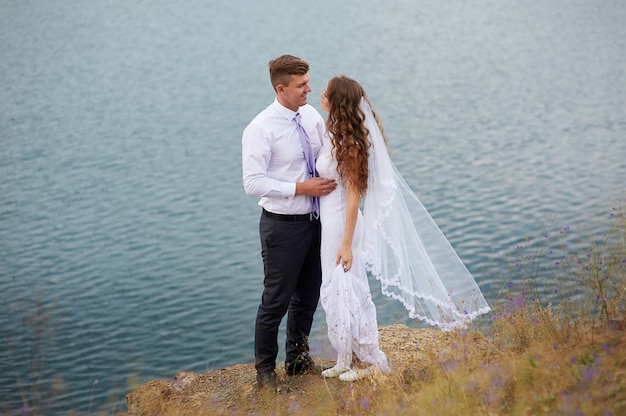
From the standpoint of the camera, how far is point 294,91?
4.40 meters

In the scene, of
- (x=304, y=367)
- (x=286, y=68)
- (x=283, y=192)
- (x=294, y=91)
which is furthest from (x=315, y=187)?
(x=304, y=367)

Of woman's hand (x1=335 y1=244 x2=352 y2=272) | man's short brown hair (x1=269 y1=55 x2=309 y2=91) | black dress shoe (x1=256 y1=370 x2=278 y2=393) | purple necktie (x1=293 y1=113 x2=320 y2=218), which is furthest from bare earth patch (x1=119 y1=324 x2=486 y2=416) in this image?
man's short brown hair (x1=269 y1=55 x2=309 y2=91)

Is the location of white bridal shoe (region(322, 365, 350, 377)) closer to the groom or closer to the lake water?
the groom

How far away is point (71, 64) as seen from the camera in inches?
1056

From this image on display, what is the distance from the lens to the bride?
438cm

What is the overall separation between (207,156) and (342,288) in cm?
1200

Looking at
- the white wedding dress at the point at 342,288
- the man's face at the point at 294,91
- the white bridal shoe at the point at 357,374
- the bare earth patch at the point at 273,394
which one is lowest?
the bare earth patch at the point at 273,394

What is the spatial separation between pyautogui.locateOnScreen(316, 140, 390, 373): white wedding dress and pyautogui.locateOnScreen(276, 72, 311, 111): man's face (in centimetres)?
32

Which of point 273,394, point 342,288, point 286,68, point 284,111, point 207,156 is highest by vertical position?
point 286,68

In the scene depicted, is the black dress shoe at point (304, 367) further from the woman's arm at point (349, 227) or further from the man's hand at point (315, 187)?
the man's hand at point (315, 187)

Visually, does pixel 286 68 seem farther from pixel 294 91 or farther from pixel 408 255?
pixel 408 255

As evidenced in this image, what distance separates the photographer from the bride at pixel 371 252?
4379 millimetres

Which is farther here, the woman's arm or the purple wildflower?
the woman's arm

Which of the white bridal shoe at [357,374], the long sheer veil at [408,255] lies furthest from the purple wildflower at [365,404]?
the long sheer veil at [408,255]
